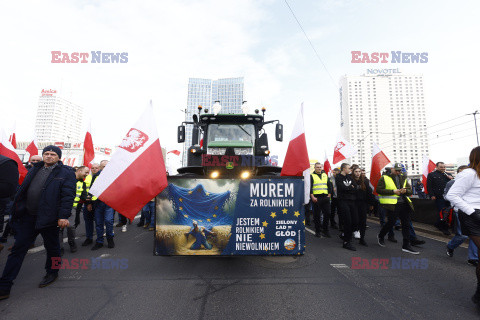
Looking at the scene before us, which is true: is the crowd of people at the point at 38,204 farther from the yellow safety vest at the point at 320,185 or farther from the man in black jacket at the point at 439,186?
the man in black jacket at the point at 439,186

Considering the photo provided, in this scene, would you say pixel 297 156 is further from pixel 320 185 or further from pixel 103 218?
pixel 103 218

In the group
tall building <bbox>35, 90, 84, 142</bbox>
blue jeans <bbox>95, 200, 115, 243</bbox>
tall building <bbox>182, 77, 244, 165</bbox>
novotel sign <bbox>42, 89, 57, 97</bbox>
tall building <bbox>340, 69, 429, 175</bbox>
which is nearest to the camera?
blue jeans <bbox>95, 200, 115, 243</bbox>

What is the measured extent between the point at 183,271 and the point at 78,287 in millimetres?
1452

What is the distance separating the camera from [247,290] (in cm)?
313

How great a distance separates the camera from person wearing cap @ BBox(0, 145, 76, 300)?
3.27m

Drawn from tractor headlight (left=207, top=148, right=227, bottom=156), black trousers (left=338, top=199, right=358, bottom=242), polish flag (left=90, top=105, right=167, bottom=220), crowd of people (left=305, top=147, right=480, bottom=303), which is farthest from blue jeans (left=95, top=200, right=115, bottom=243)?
black trousers (left=338, top=199, right=358, bottom=242)

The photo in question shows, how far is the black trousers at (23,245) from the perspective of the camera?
10.0ft

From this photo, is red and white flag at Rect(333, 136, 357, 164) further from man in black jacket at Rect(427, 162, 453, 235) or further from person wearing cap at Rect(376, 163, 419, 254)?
person wearing cap at Rect(376, 163, 419, 254)

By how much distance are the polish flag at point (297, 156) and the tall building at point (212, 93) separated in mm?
60453

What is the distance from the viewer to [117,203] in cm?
A: 273

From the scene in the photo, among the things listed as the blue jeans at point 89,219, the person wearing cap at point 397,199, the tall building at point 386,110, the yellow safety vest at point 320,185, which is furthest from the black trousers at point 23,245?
the tall building at point 386,110

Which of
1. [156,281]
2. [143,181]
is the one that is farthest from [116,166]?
[156,281]

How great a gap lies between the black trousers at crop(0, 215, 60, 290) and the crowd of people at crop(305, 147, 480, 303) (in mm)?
5422

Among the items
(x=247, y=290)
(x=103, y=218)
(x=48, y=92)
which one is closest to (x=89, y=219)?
(x=103, y=218)
